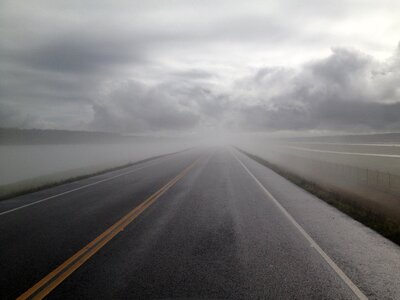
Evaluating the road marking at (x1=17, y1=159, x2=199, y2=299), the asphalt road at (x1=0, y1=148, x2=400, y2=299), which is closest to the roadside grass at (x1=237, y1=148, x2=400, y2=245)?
the asphalt road at (x1=0, y1=148, x2=400, y2=299)

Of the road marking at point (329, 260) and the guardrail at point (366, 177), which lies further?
the guardrail at point (366, 177)

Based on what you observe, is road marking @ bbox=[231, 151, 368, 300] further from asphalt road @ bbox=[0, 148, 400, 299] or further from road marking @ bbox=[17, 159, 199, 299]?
road marking @ bbox=[17, 159, 199, 299]

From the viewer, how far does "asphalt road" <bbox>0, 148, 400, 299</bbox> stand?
452cm

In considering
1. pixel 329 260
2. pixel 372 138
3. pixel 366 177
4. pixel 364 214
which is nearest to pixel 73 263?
pixel 329 260

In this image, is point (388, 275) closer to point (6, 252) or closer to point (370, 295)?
point (370, 295)

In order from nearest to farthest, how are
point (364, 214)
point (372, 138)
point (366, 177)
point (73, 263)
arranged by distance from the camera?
point (73, 263)
point (364, 214)
point (366, 177)
point (372, 138)

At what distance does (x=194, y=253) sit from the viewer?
603cm

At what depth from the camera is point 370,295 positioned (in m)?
4.30

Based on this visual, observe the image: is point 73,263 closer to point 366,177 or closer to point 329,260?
point 329,260

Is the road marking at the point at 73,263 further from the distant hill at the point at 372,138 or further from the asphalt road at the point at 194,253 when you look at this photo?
the distant hill at the point at 372,138

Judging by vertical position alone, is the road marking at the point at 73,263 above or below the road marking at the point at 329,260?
above

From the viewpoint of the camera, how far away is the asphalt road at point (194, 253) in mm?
4520

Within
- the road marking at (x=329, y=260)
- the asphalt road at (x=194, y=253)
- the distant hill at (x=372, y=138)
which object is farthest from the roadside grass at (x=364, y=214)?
the distant hill at (x=372, y=138)

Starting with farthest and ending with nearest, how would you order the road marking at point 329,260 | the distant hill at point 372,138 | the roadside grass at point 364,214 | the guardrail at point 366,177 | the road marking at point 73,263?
the distant hill at point 372,138 < the guardrail at point 366,177 < the roadside grass at point 364,214 < the road marking at point 73,263 < the road marking at point 329,260
